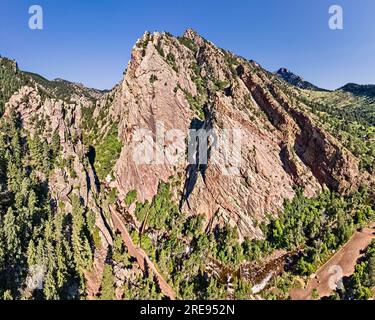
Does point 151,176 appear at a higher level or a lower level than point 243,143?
lower

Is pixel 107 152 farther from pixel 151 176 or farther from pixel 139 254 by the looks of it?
pixel 139 254

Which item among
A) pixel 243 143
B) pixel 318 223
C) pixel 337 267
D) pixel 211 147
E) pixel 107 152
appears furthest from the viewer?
pixel 107 152

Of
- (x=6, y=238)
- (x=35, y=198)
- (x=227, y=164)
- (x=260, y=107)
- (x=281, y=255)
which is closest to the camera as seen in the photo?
(x=6, y=238)

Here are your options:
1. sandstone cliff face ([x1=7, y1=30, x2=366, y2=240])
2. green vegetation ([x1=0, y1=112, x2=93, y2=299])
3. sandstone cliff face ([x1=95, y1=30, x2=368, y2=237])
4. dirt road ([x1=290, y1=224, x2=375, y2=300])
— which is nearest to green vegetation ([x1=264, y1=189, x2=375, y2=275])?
dirt road ([x1=290, y1=224, x2=375, y2=300])

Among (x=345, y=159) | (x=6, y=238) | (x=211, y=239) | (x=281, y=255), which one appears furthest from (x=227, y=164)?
(x=6, y=238)

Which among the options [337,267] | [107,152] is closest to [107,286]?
[337,267]

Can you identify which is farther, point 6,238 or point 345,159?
point 345,159

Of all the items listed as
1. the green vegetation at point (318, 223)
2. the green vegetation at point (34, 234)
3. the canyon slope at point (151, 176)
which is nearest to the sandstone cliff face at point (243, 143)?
the canyon slope at point (151, 176)
